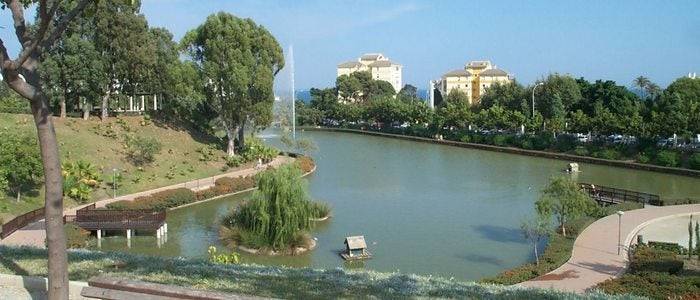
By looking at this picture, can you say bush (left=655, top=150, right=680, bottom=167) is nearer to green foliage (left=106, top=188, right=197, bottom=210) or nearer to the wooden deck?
green foliage (left=106, top=188, right=197, bottom=210)

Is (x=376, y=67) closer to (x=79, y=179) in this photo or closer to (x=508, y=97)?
(x=508, y=97)

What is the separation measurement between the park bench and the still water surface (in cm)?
1146

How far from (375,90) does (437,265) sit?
8660 centimetres

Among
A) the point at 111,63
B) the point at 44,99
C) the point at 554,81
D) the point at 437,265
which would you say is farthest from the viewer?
the point at 554,81

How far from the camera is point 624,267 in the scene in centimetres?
1623

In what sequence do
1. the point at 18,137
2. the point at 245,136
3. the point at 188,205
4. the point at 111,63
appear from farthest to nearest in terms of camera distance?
the point at 245,136
the point at 111,63
the point at 188,205
the point at 18,137

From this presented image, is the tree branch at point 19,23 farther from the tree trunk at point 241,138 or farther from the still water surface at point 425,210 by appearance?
the tree trunk at point 241,138

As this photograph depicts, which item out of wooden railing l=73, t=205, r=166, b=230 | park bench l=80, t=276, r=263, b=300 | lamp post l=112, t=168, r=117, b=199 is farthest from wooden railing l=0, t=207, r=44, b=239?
park bench l=80, t=276, r=263, b=300

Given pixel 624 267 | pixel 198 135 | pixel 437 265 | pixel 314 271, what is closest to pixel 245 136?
pixel 198 135

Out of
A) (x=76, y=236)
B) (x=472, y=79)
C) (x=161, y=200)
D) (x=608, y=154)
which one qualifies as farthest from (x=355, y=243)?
(x=472, y=79)

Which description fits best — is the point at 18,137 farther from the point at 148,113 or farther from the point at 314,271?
the point at 314,271

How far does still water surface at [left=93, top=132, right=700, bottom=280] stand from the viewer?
62.0 feet

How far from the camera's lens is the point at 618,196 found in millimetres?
28375

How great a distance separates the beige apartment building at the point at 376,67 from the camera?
447 feet
